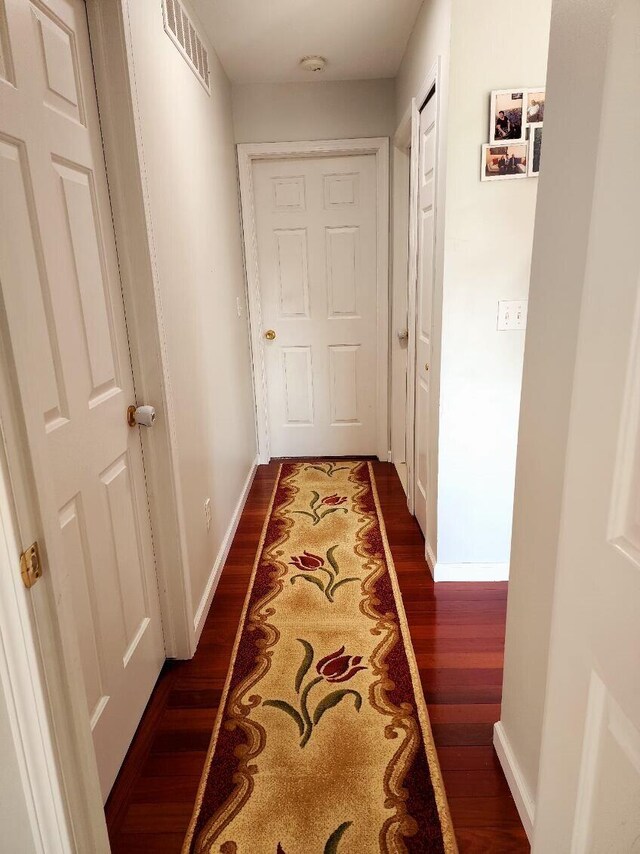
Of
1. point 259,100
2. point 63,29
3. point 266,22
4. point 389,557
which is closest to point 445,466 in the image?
point 389,557

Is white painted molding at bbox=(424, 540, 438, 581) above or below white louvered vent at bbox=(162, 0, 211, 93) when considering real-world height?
below

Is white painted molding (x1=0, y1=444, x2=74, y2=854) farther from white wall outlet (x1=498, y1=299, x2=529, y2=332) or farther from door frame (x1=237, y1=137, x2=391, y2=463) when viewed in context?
door frame (x1=237, y1=137, x2=391, y2=463)

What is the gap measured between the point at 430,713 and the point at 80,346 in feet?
4.89

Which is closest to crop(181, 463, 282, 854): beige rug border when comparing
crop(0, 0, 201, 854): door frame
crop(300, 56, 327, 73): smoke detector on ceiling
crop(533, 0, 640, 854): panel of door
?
crop(0, 0, 201, 854): door frame

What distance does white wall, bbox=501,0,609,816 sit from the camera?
909 mm

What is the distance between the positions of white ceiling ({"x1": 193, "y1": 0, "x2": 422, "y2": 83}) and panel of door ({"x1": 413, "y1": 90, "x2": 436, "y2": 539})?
51 cm

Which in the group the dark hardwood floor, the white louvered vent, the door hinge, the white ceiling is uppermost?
the white ceiling

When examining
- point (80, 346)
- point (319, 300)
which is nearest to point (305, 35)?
point (319, 300)

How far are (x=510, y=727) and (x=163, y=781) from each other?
3.18 ft

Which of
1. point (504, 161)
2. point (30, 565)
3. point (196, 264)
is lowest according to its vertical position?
point (30, 565)

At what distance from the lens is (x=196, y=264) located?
2.21m

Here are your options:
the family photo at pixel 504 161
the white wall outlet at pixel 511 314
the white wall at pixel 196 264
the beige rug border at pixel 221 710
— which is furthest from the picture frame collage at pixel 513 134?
the beige rug border at pixel 221 710

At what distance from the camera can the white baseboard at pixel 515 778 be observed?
126cm

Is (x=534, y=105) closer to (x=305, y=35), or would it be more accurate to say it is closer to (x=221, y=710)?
(x=305, y=35)
